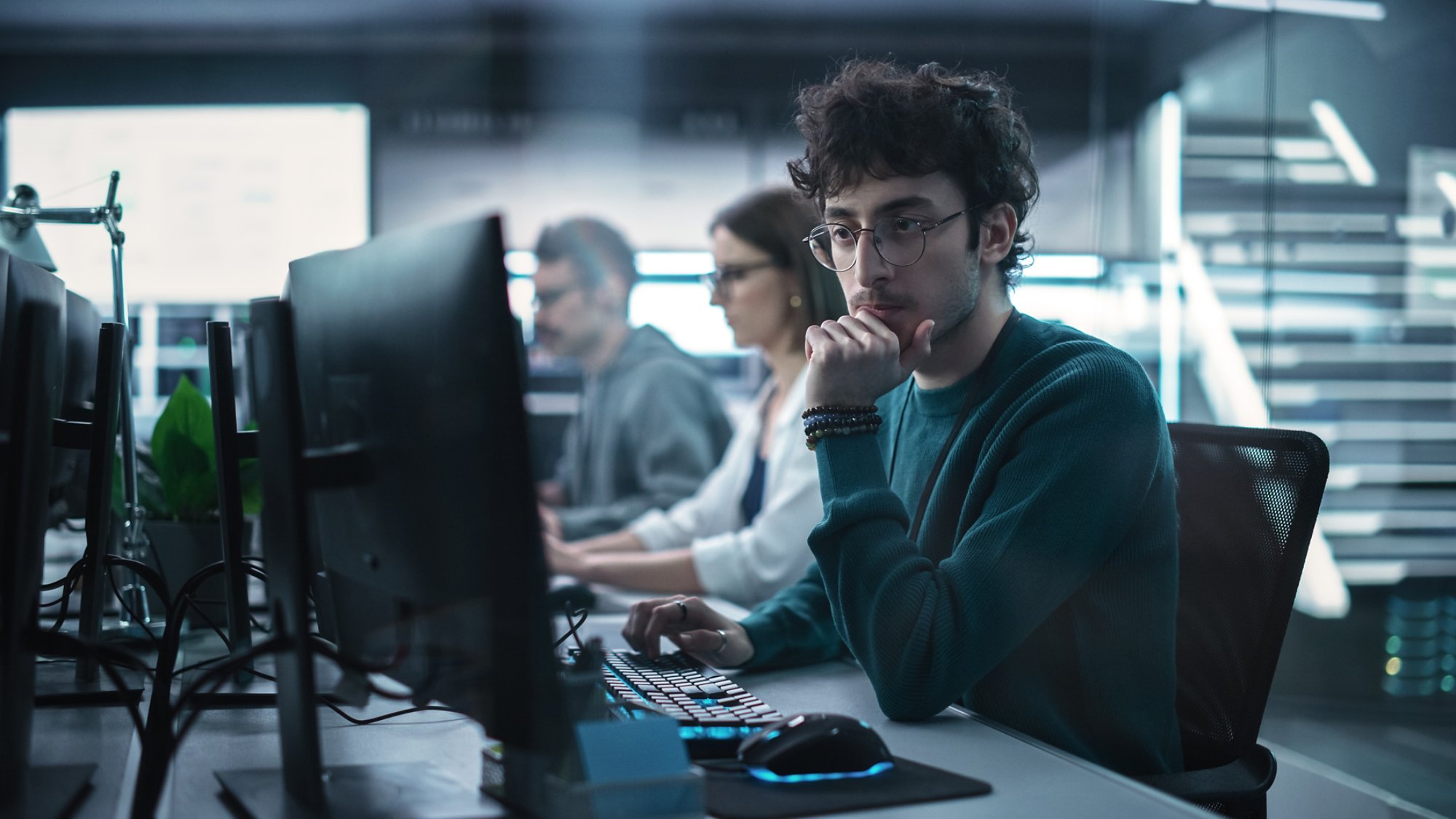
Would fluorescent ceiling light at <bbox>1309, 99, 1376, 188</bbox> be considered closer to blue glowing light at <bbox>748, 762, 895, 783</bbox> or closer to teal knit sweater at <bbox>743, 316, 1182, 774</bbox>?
teal knit sweater at <bbox>743, 316, 1182, 774</bbox>

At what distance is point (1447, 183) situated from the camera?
2.92 meters


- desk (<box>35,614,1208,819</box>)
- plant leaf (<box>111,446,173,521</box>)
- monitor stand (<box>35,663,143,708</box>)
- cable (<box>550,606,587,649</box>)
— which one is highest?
plant leaf (<box>111,446,173,521</box>)

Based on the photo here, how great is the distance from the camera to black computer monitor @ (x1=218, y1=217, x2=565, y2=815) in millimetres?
651

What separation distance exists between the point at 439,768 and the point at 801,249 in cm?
164

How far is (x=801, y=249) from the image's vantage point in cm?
234

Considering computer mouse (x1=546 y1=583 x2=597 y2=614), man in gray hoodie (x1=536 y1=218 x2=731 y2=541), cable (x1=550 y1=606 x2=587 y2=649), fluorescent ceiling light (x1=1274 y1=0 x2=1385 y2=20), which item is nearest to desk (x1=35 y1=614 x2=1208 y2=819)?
cable (x1=550 y1=606 x2=587 y2=649)

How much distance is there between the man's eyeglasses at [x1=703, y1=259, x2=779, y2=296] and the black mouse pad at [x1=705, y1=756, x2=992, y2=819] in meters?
1.62

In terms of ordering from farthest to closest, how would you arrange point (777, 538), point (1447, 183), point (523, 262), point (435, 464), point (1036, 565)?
1. point (523, 262)
2. point (1447, 183)
3. point (777, 538)
4. point (1036, 565)
5. point (435, 464)

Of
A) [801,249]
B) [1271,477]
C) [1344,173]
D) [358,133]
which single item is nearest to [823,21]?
[358,133]

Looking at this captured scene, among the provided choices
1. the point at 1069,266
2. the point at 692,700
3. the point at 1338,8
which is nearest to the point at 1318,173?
the point at 1338,8

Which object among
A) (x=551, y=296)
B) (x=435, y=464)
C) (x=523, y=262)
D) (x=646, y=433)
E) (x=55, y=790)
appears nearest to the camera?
(x=435, y=464)

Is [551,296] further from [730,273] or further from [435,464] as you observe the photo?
[435,464]

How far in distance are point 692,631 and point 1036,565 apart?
404mm

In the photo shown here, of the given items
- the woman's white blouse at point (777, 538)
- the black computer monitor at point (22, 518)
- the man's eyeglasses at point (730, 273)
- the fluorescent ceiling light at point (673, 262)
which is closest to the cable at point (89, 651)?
the black computer monitor at point (22, 518)
